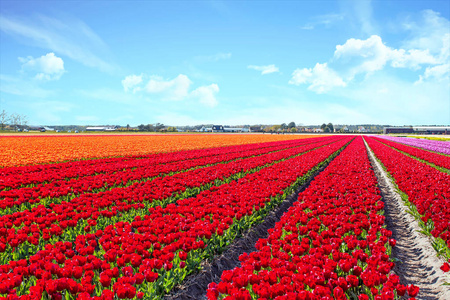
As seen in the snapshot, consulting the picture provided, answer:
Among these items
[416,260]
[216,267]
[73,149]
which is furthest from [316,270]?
→ [73,149]

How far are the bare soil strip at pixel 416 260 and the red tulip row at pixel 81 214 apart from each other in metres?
6.54

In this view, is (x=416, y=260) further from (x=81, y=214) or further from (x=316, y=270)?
(x=81, y=214)

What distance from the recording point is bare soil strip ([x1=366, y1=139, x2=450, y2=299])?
5461 mm

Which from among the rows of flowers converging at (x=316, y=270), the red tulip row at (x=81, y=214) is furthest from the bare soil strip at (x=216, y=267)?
the red tulip row at (x=81, y=214)

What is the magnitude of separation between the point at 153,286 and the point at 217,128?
184m

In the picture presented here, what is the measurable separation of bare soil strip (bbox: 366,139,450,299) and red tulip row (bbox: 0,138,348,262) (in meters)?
6.54

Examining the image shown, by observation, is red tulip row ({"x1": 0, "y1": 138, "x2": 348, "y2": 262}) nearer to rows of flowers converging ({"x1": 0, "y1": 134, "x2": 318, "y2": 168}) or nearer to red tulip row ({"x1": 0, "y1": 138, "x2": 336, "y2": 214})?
red tulip row ({"x1": 0, "y1": 138, "x2": 336, "y2": 214})

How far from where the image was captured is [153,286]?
4.21m

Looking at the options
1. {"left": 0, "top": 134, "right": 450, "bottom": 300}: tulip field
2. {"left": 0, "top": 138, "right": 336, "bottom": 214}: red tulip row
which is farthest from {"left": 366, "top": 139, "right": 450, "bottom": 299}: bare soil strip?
{"left": 0, "top": 138, "right": 336, "bottom": 214}: red tulip row

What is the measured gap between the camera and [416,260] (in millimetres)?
6781

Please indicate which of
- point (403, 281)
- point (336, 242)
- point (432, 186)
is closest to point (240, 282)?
point (336, 242)

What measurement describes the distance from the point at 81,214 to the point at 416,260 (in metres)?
7.95

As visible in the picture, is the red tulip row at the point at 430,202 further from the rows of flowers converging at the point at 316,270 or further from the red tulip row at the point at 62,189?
the red tulip row at the point at 62,189

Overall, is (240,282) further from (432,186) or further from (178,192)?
(432,186)
